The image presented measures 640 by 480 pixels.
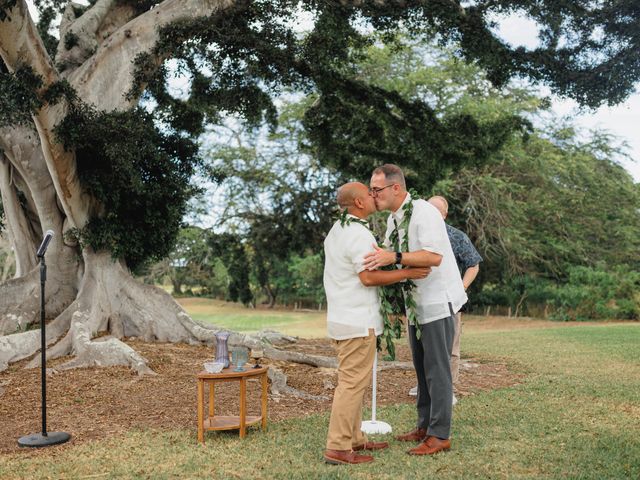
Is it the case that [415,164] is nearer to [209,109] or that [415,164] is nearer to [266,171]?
[209,109]

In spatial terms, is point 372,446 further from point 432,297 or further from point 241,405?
point 432,297

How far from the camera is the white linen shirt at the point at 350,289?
16.1ft

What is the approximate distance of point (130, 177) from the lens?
10539mm

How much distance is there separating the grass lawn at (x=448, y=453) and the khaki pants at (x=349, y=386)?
0.23 m

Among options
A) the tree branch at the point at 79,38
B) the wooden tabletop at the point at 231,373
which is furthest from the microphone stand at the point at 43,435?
the tree branch at the point at 79,38

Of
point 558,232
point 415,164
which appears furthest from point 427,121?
A: point 558,232

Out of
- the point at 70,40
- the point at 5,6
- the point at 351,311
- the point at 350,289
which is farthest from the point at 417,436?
the point at 70,40

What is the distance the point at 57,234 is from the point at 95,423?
6615 mm

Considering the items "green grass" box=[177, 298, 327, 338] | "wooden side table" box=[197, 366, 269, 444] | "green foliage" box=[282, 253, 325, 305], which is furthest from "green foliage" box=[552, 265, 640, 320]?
"wooden side table" box=[197, 366, 269, 444]

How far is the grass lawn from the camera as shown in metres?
4.83

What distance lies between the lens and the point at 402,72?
26438mm

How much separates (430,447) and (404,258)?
1.49 metres

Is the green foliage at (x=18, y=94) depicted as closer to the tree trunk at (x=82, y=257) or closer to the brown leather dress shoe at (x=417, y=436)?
the tree trunk at (x=82, y=257)

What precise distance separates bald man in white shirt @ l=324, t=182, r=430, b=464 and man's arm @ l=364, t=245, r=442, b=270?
0.05 metres
